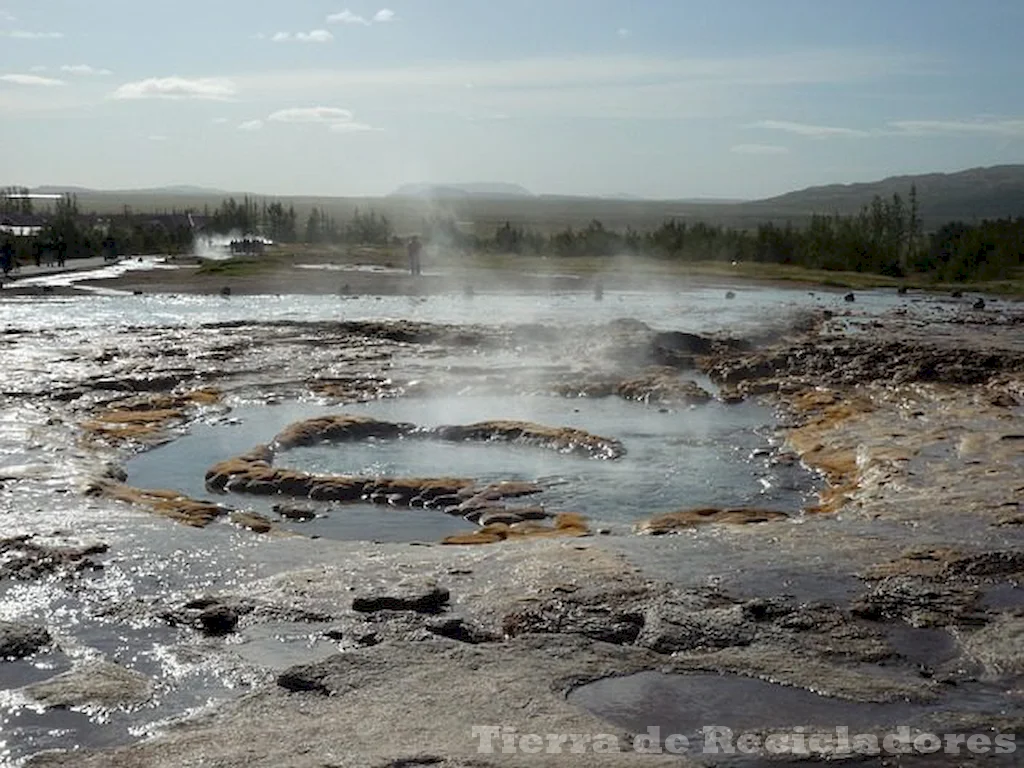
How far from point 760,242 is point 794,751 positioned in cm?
4692

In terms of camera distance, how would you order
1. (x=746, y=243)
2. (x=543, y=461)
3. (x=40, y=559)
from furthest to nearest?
(x=746, y=243), (x=543, y=461), (x=40, y=559)

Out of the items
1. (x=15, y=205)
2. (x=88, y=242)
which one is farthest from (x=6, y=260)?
(x=15, y=205)

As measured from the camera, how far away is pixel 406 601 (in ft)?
26.2

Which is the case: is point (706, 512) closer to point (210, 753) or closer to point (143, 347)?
point (210, 753)

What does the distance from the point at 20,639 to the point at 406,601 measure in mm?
2449

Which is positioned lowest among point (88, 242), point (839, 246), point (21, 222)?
point (839, 246)

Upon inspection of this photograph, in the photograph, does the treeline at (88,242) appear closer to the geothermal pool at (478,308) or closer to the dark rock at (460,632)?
the geothermal pool at (478,308)

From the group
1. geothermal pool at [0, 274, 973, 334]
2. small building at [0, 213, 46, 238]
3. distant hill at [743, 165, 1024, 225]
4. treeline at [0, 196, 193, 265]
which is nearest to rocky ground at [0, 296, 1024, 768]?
geothermal pool at [0, 274, 973, 334]

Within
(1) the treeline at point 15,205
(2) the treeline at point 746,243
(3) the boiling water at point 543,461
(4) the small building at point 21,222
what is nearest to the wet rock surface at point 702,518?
(3) the boiling water at point 543,461

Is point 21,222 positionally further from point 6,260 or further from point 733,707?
point 733,707

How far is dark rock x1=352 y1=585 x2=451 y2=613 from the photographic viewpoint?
790 centimetres

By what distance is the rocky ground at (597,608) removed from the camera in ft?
19.9

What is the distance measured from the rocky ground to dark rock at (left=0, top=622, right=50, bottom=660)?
2 centimetres

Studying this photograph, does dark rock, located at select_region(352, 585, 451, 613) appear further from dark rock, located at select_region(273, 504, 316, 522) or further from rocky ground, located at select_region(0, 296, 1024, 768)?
dark rock, located at select_region(273, 504, 316, 522)
